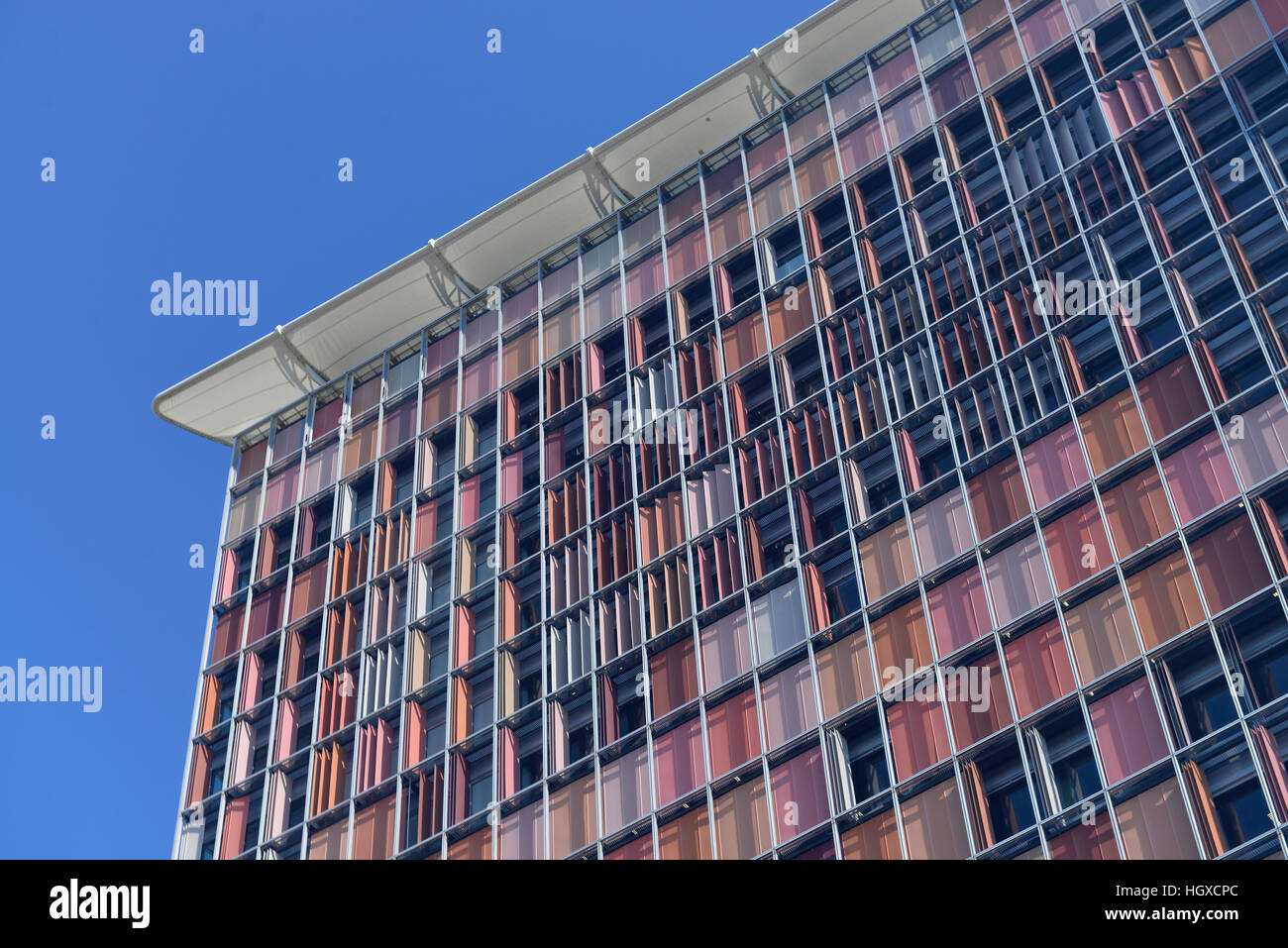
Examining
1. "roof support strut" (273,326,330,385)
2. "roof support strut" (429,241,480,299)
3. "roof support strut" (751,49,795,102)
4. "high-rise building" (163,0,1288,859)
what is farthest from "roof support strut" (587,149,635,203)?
"roof support strut" (273,326,330,385)

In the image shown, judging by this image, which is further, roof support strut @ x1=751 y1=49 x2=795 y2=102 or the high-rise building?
roof support strut @ x1=751 y1=49 x2=795 y2=102

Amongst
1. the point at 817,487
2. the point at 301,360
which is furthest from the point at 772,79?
the point at 301,360

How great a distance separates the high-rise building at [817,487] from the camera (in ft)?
110

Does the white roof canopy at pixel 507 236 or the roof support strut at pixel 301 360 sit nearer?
the white roof canopy at pixel 507 236

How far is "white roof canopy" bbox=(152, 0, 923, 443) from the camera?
5281cm

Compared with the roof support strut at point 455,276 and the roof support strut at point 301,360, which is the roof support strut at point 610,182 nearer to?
the roof support strut at point 455,276

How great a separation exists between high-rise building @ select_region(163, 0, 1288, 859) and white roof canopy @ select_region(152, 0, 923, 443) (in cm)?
16

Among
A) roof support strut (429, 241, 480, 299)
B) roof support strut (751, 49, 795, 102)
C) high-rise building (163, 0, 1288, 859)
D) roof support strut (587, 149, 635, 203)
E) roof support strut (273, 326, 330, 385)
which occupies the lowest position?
high-rise building (163, 0, 1288, 859)

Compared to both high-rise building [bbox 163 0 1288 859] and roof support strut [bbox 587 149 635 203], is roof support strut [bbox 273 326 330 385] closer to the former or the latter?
high-rise building [bbox 163 0 1288 859]

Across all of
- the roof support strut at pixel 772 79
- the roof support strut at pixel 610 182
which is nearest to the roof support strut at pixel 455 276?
the roof support strut at pixel 610 182

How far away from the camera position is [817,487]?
42531 mm

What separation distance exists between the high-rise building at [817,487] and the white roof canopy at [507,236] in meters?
0.16

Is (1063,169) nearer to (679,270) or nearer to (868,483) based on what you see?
(868,483)
